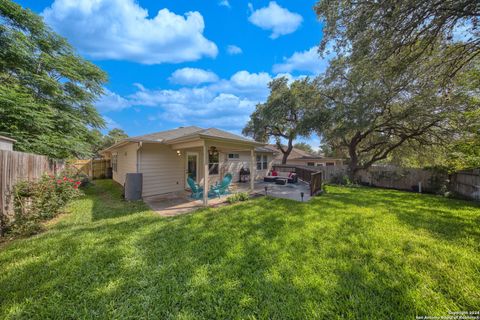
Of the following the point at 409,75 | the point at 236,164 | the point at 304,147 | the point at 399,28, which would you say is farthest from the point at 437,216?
the point at 304,147

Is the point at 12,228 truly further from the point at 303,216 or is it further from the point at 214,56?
the point at 214,56

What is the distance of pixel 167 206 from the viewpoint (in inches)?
273

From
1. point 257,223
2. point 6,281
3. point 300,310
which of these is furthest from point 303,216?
point 6,281

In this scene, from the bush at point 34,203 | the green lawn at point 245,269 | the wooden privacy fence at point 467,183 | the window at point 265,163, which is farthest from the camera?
the window at point 265,163

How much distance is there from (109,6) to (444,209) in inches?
551

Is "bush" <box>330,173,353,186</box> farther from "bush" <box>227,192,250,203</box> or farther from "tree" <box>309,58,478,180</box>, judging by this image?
"bush" <box>227,192,250,203</box>

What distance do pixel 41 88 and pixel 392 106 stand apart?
18.7 m

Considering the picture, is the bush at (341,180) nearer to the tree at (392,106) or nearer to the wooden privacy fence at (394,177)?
the wooden privacy fence at (394,177)

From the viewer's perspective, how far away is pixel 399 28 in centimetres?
512

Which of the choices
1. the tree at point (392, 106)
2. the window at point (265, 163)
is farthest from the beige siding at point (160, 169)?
the tree at point (392, 106)

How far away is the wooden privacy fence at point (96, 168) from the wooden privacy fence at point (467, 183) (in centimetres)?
2367

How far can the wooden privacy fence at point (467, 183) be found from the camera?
757 centimetres

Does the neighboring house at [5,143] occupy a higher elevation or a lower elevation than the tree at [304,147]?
lower

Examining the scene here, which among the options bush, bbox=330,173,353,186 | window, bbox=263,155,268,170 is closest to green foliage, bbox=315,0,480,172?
bush, bbox=330,173,353,186
